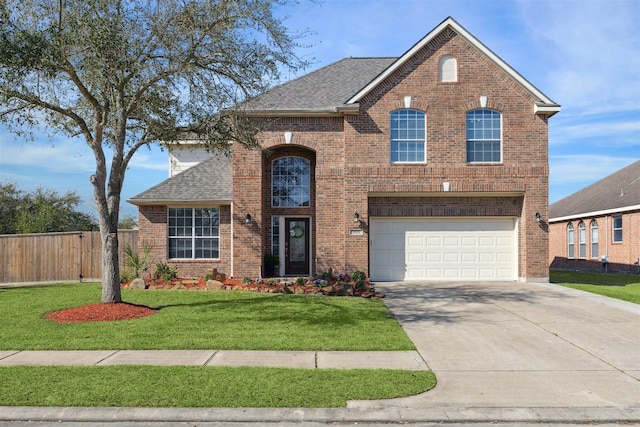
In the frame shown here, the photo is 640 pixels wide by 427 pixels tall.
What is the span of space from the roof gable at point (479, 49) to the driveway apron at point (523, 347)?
270 inches

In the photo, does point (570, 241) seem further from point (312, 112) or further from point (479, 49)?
point (312, 112)

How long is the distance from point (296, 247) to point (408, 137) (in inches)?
240

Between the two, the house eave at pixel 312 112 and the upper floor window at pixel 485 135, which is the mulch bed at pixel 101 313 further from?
the upper floor window at pixel 485 135

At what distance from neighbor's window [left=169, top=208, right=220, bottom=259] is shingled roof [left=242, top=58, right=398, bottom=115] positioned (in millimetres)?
4444

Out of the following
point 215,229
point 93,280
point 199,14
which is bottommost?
point 93,280

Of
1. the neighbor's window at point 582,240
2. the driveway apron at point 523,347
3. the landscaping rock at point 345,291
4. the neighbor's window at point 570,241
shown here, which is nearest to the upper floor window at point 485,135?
the driveway apron at point 523,347

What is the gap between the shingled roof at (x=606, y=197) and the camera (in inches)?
1022

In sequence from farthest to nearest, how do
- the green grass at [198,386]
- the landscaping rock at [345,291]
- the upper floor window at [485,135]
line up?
the upper floor window at [485,135]
the landscaping rock at [345,291]
the green grass at [198,386]

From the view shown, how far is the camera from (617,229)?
2669cm

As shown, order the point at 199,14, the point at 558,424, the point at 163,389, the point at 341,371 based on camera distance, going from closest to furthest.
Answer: the point at 558,424, the point at 163,389, the point at 341,371, the point at 199,14


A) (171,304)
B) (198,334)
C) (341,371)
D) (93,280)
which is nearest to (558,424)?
(341,371)

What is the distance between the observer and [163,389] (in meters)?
6.24

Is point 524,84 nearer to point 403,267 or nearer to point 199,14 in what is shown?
point 403,267

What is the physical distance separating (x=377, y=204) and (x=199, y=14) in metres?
9.67
